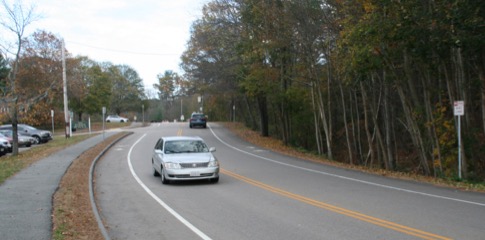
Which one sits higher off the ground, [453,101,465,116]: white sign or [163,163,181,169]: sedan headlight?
[453,101,465,116]: white sign

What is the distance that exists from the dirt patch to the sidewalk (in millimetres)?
162

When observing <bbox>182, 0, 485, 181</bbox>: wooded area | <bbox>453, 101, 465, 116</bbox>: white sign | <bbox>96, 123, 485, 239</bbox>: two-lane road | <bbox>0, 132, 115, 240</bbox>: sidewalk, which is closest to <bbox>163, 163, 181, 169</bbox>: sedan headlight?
<bbox>96, 123, 485, 239</bbox>: two-lane road

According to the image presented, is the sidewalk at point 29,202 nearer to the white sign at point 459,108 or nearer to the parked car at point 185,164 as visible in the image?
the parked car at point 185,164

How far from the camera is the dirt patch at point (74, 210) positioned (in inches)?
308

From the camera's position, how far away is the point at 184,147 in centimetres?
1546

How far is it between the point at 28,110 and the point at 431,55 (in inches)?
815

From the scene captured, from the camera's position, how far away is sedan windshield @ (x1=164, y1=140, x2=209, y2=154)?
15.2 m

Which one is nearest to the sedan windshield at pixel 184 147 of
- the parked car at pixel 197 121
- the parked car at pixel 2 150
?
the parked car at pixel 2 150

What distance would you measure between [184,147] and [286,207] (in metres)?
6.11

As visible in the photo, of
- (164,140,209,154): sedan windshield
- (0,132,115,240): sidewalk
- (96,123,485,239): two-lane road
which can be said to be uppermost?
(164,140,209,154): sedan windshield

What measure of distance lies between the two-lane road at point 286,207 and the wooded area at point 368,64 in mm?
4545

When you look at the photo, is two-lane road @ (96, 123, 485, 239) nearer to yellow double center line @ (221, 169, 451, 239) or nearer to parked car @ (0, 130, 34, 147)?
yellow double center line @ (221, 169, 451, 239)

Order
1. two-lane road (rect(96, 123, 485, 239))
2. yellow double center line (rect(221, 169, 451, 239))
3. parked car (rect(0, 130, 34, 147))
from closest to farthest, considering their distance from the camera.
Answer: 1. yellow double center line (rect(221, 169, 451, 239))
2. two-lane road (rect(96, 123, 485, 239))
3. parked car (rect(0, 130, 34, 147))

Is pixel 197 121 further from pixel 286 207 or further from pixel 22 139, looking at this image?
pixel 286 207
